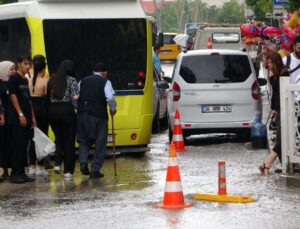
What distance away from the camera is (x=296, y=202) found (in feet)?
42.6

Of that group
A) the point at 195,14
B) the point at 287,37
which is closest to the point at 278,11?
the point at 287,37

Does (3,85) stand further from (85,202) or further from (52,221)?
(52,221)

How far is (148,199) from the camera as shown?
13.5 metres

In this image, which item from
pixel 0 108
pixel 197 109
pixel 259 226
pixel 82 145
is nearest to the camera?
pixel 259 226

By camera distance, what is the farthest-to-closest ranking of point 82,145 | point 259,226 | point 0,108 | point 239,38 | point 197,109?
point 239,38, point 197,109, point 82,145, point 0,108, point 259,226

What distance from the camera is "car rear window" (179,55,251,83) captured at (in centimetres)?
2075

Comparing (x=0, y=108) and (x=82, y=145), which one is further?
(x=82, y=145)

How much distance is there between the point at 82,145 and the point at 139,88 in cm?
290

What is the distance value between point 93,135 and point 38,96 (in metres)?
1.32

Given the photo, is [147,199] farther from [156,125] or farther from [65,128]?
[156,125]

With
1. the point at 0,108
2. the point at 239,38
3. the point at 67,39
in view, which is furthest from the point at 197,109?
the point at 239,38

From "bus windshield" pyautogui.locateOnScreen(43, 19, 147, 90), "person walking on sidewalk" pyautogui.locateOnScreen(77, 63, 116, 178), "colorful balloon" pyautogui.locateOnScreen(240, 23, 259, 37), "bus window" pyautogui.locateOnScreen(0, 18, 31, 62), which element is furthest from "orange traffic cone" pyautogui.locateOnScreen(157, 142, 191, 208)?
"colorful balloon" pyautogui.locateOnScreen(240, 23, 259, 37)

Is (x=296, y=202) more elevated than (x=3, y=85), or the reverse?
(x=3, y=85)

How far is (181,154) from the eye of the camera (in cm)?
1939
